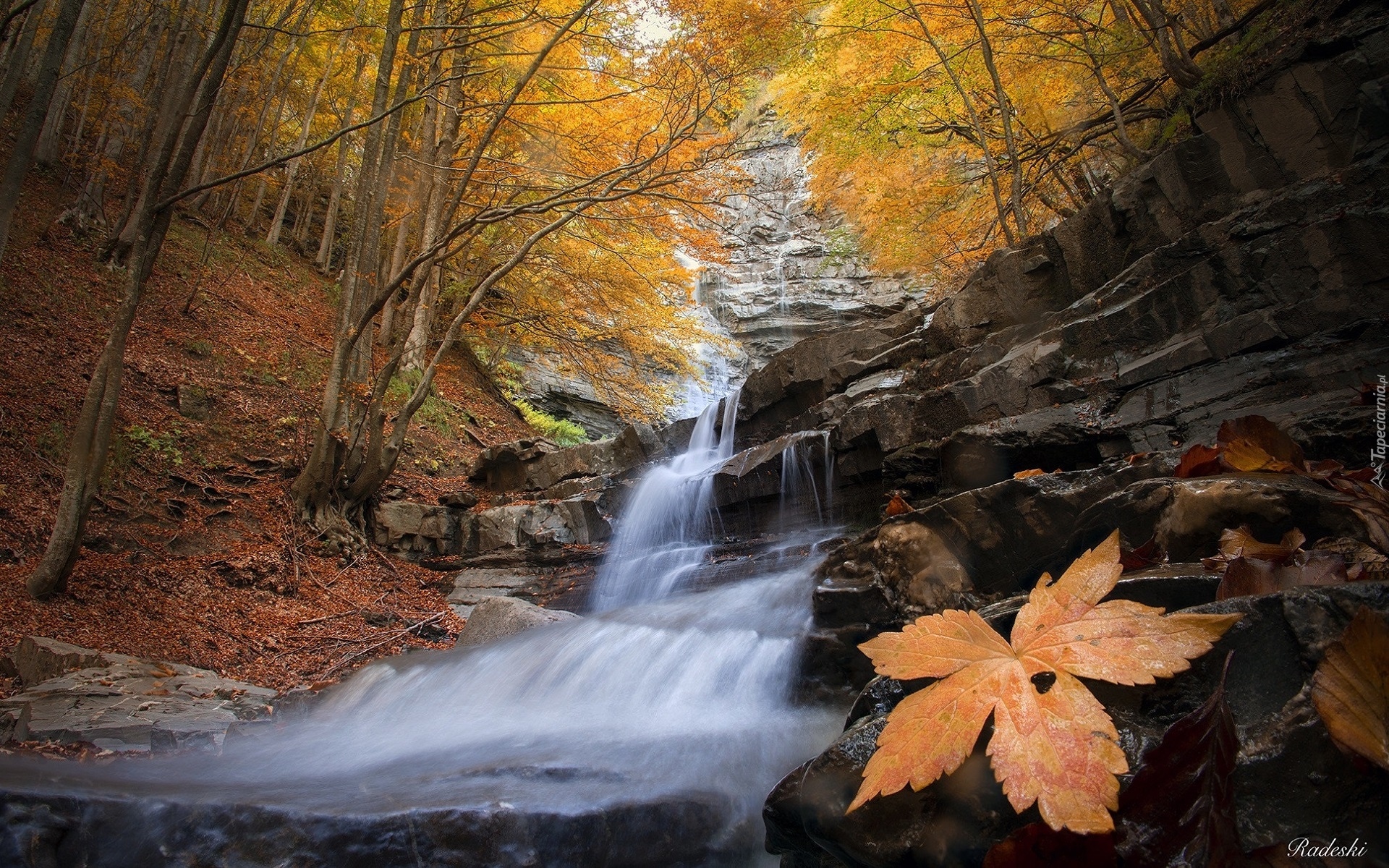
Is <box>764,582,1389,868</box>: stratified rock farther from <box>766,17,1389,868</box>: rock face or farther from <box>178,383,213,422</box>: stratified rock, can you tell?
<box>178,383,213,422</box>: stratified rock

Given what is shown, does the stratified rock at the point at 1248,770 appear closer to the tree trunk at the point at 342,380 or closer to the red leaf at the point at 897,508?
the red leaf at the point at 897,508

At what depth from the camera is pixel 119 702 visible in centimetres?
371

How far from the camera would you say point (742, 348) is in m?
21.9

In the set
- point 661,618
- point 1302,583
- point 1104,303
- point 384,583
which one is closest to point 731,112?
point 1104,303

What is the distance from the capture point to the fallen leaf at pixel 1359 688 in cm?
101

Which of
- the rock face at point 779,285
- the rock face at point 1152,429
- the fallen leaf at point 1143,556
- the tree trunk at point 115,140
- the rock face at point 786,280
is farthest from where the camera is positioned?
the rock face at point 786,280

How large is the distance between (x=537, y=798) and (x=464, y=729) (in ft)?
5.59

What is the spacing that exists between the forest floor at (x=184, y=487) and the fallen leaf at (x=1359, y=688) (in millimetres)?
6092

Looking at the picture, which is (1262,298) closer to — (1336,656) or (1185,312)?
(1185,312)

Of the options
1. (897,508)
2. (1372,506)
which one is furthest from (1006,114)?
(1372,506)

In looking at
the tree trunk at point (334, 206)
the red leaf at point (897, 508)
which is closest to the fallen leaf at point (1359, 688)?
the red leaf at point (897, 508)

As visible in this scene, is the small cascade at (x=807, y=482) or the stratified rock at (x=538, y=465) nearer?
the small cascade at (x=807, y=482)

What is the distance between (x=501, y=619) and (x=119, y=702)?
112 inches

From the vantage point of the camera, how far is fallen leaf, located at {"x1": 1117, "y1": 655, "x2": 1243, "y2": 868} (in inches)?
41.1
